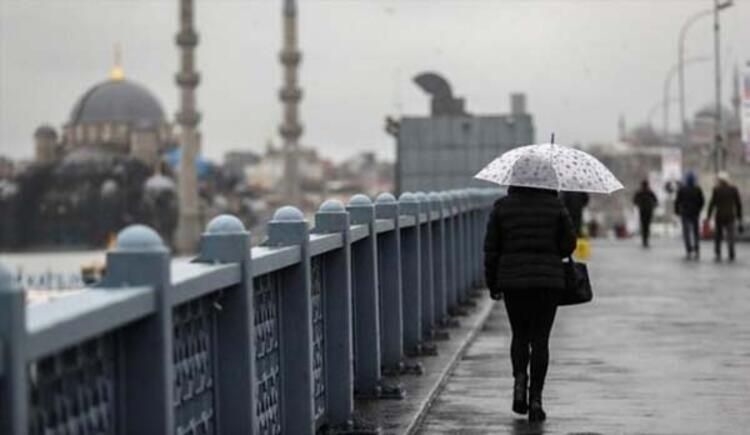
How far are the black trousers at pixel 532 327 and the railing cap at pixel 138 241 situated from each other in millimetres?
5135

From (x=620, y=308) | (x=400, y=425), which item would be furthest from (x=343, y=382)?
(x=620, y=308)

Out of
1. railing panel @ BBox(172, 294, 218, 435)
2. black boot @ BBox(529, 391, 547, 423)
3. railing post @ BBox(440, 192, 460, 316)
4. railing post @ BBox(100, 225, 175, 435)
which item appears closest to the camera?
railing post @ BBox(100, 225, 175, 435)

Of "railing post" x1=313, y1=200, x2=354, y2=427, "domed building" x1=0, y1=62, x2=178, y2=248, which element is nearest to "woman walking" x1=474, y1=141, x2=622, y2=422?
"railing post" x1=313, y1=200, x2=354, y2=427

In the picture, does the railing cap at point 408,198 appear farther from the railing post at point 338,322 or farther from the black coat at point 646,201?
the black coat at point 646,201

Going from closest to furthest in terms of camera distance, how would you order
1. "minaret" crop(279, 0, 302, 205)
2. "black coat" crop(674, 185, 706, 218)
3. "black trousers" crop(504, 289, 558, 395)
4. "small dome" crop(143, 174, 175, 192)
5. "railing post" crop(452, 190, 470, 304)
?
1. "black trousers" crop(504, 289, 558, 395)
2. "railing post" crop(452, 190, 470, 304)
3. "black coat" crop(674, 185, 706, 218)
4. "minaret" crop(279, 0, 302, 205)
5. "small dome" crop(143, 174, 175, 192)

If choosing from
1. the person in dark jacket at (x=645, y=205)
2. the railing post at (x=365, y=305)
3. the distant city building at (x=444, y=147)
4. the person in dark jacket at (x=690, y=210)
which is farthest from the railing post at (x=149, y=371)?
the person in dark jacket at (x=645, y=205)

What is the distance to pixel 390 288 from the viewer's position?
1377 cm

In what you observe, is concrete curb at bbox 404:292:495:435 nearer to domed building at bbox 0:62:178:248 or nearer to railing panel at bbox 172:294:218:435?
railing panel at bbox 172:294:218:435

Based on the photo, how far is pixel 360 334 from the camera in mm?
12070

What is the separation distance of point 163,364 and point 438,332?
36.5ft

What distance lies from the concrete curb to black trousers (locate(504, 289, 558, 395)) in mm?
671

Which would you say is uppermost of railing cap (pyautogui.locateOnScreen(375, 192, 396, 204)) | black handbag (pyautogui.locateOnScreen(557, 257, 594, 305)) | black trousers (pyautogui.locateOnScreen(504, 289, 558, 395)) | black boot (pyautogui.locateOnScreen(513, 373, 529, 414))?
railing cap (pyautogui.locateOnScreen(375, 192, 396, 204))

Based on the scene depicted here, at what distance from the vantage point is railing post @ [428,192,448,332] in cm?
1803

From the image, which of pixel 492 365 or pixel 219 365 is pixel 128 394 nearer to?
pixel 219 365
